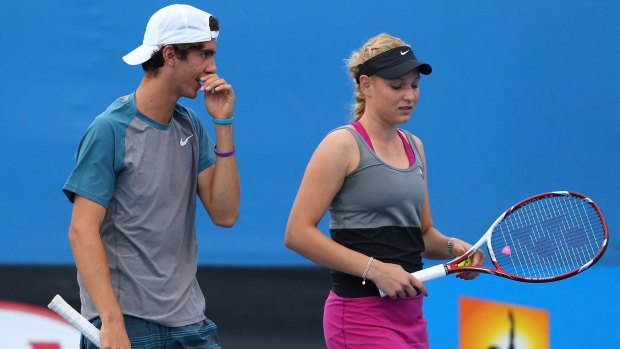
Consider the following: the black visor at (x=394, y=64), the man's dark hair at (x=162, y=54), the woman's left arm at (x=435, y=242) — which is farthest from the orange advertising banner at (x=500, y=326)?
the man's dark hair at (x=162, y=54)

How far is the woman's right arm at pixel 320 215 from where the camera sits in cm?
262

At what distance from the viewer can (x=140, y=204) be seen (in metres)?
2.49

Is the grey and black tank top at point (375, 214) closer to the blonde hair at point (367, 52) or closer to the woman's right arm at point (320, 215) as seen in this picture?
the woman's right arm at point (320, 215)

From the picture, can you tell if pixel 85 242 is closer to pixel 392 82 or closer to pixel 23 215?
pixel 392 82

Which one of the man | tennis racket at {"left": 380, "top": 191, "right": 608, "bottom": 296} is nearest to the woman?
the man

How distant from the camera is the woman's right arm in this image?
103 inches

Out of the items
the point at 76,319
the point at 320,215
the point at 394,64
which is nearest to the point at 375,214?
the point at 320,215

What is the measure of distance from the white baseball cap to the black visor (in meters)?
0.45

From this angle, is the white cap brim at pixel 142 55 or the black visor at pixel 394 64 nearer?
the white cap brim at pixel 142 55

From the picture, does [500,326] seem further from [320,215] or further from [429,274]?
[320,215]

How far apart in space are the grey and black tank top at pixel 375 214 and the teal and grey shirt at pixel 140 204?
16.9 inches

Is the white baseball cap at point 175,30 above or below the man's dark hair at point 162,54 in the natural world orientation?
above

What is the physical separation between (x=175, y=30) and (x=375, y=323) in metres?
0.91

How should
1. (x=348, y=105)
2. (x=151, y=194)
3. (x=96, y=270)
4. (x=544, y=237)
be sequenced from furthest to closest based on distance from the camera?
(x=348, y=105) → (x=544, y=237) → (x=151, y=194) → (x=96, y=270)
